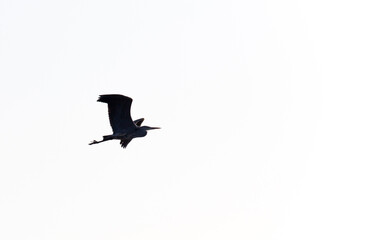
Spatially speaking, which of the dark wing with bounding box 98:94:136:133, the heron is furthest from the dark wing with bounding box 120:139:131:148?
the dark wing with bounding box 98:94:136:133

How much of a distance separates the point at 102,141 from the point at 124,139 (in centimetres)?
314

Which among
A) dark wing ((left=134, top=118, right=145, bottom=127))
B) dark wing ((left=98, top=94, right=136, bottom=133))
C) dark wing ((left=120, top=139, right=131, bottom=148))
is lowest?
dark wing ((left=120, top=139, right=131, bottom=148))

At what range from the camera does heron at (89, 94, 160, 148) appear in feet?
215

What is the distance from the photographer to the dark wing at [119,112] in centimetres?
6519

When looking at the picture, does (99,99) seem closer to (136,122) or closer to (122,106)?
(122,106)

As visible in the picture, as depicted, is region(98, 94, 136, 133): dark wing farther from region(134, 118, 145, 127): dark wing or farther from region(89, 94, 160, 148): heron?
region(134, 118, 145, 127): dark wing

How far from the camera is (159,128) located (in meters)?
68.0

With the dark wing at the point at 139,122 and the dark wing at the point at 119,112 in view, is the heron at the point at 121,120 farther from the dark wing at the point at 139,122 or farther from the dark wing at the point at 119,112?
the dark wing at the point at 139,122

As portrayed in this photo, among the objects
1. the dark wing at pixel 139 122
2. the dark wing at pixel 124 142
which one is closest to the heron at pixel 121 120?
the dark wing at pixel 124 142

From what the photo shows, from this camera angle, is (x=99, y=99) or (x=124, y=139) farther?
(x=124, y=139)

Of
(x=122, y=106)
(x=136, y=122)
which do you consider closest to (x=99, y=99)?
(x=122, y=106)

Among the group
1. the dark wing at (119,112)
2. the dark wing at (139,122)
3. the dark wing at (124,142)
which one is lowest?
the dark wing at (124,142)

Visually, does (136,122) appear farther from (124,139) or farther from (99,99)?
(99,99)

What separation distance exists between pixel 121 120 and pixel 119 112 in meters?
0.68
